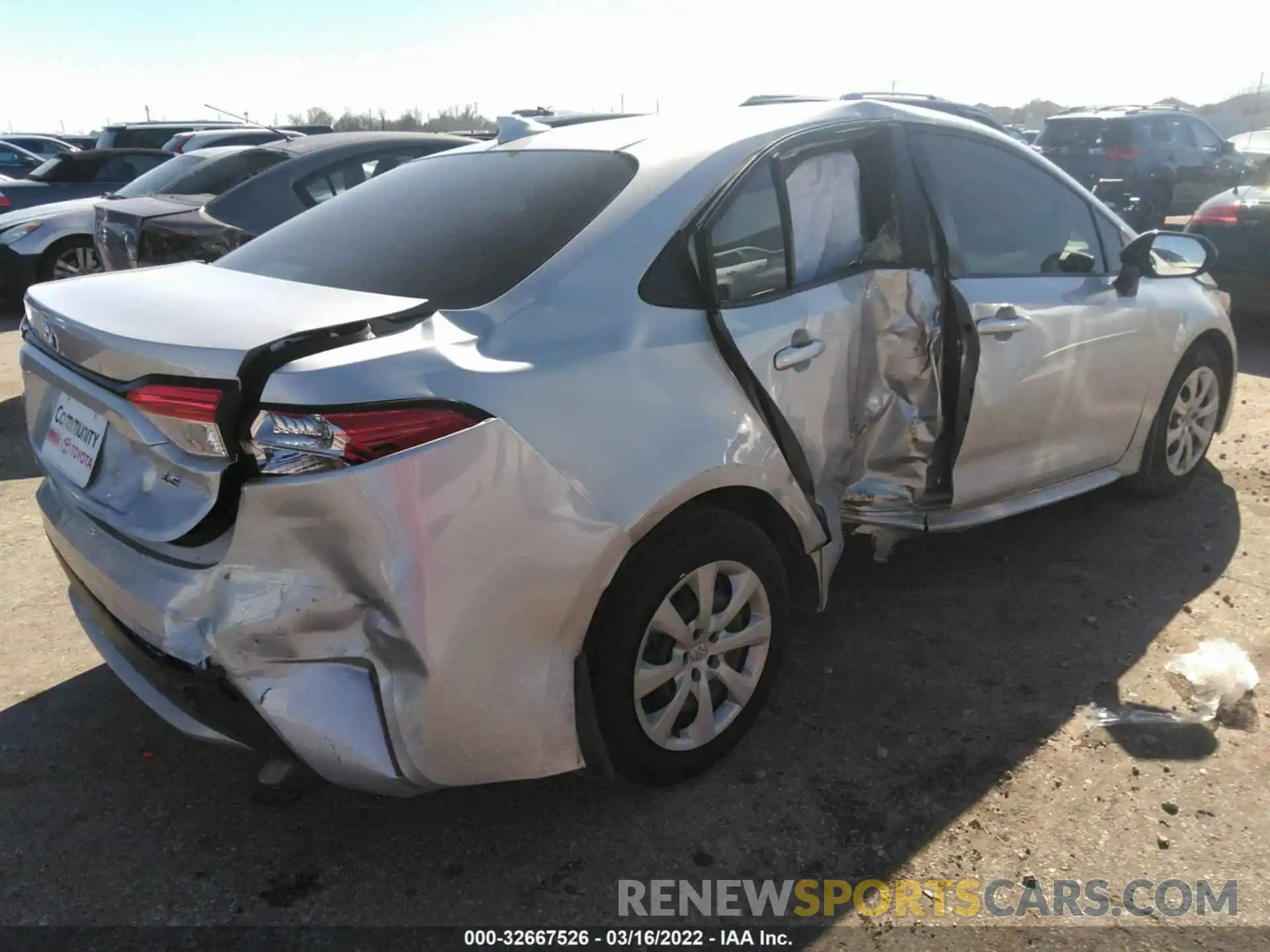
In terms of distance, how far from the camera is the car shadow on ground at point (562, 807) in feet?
7.64

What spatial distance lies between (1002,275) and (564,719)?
2216mm

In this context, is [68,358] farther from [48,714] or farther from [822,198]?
[822,198]

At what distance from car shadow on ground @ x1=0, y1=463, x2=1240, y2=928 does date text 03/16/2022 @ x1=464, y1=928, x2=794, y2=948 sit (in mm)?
37

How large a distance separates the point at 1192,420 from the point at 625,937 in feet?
12.1

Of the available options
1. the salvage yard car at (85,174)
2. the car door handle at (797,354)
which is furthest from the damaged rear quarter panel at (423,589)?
the salvage yard car at (85,174)

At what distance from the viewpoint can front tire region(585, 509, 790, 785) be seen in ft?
7.75

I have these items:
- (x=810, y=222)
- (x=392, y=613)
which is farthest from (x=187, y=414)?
(x=810, y=222)

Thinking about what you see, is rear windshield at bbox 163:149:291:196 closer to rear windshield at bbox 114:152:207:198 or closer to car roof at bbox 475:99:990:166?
rear windshield at bbox 114:152:207:198

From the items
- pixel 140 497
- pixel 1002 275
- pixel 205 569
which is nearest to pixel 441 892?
pixel 205 569

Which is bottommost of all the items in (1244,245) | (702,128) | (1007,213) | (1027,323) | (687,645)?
(687,645)

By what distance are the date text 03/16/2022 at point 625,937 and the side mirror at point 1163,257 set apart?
291cm

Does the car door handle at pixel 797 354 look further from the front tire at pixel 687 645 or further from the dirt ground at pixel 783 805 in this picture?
the dirt ground at pixel 783 805

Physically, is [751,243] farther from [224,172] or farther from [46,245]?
[46,245]

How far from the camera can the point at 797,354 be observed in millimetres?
2797
